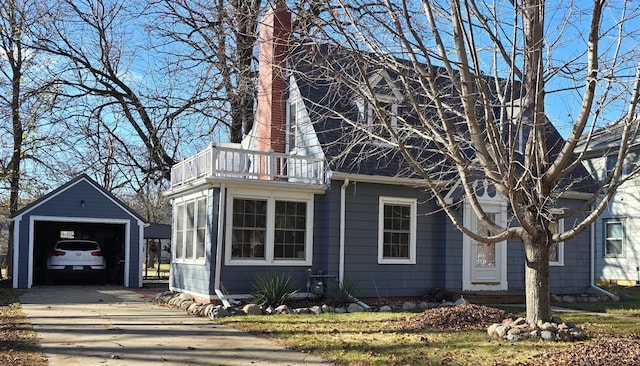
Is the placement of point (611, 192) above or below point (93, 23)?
below

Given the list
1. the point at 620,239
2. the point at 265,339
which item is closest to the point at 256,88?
the point at 265,339

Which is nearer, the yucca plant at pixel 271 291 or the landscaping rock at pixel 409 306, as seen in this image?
the yucca plant at pixel 271 291

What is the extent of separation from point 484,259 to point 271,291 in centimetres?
595

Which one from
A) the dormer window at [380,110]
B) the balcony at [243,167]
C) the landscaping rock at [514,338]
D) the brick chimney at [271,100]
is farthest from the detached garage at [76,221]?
the landscaping rock at [514,338]

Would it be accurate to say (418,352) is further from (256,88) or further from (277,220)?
(256,88)

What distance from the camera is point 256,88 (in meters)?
15.8

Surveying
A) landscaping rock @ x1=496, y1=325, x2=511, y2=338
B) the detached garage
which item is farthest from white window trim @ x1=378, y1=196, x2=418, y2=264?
the detached garage

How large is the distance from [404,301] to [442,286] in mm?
1092

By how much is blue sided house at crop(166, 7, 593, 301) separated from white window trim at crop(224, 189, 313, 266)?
0.02 meters

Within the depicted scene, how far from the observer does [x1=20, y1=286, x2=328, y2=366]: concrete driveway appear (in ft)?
24.9

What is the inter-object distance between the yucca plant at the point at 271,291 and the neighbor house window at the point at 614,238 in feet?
52.6

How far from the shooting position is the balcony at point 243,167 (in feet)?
42.8

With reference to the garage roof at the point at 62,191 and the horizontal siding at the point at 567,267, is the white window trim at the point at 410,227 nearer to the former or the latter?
the horizontal siding at the point at 567,267

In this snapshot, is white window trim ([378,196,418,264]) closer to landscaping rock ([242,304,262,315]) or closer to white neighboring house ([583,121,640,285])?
landscaping rock ([242,304,262,315])
